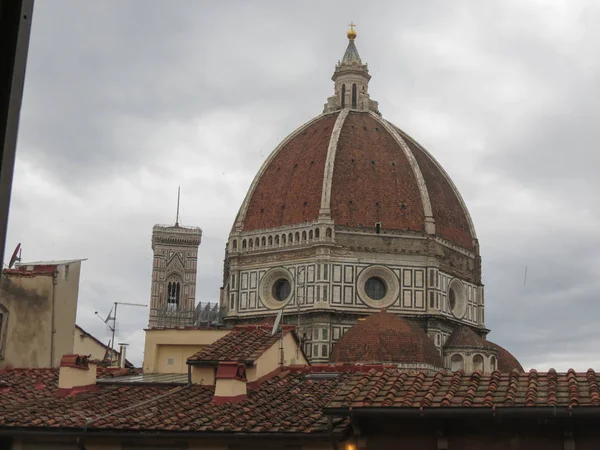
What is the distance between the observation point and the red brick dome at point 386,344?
4712cm

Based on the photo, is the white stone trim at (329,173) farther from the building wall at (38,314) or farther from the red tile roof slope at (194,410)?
the red tile roof slope at (194,410)

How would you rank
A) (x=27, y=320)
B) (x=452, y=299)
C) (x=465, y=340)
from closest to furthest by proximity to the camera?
(x=27, y=320) < (x=465, y=340) < (x=452, y=299)

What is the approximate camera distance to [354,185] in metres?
58.0

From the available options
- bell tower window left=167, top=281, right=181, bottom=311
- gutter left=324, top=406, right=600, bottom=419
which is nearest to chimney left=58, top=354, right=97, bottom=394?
gutter left=324, top=406, right=600, bottom=419

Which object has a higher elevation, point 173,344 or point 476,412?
point 173,344

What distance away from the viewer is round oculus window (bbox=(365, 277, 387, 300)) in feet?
181

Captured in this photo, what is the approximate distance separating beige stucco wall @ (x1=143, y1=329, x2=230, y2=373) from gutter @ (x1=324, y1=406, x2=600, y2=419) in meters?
10.1

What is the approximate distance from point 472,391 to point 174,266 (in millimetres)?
96814

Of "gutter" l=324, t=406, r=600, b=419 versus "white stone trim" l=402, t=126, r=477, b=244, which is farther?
"white stone trim" l=402, t=126, r=477, b=244

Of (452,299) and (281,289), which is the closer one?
(281,289)

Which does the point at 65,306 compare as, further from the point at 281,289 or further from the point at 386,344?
the point at 281,289

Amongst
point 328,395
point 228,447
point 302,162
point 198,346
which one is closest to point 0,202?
point 228,447

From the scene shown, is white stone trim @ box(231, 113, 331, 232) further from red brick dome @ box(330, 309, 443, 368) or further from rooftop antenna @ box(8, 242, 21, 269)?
rooftop antenna @ box(8, 242, 21, 269)

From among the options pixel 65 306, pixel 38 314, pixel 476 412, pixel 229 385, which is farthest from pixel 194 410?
pixel 65 306
